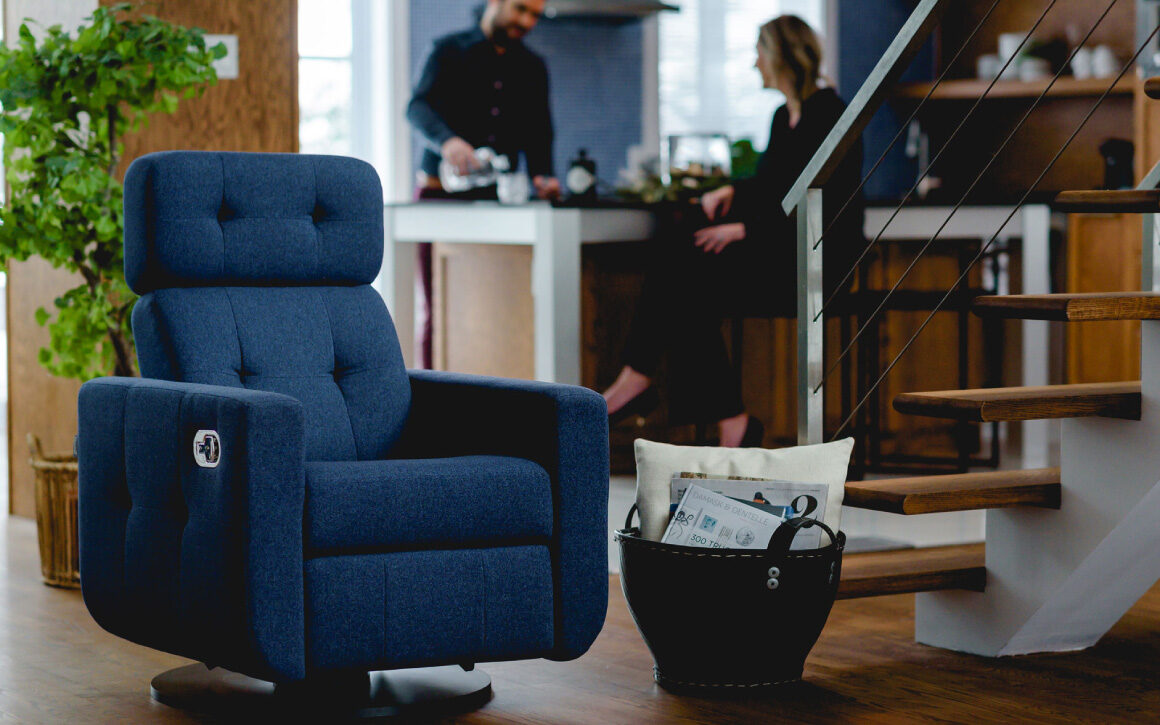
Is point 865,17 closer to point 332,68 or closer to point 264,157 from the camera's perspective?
point 332,68

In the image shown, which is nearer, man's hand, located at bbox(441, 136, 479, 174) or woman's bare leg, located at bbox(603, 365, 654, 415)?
woman's bare leg, located at bbox(603, 365, 654, 415)

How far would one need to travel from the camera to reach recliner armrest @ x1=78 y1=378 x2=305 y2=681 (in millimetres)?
2480

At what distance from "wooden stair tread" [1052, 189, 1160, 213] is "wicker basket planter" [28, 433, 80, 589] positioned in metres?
2.34

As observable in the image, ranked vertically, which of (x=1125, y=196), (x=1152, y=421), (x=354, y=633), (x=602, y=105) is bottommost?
(x=354, y=633)

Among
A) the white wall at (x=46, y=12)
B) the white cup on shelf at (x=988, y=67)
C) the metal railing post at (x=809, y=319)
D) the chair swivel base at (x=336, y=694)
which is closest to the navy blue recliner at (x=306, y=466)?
the chair swivel base at (x=336, y=694)

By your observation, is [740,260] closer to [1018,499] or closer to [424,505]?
[1018,499]

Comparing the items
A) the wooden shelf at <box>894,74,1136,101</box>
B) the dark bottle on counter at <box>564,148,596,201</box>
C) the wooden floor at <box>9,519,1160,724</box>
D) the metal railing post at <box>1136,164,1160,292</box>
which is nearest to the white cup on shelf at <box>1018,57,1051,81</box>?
the wooden shelf at <box>894,74,1136,101</box>

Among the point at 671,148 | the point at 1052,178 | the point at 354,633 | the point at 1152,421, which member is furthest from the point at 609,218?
the point at 1052,178

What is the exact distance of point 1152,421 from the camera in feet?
9.71

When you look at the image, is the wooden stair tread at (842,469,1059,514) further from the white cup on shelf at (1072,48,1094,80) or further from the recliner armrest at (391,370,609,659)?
the white cup on shelf at (1072,48,1094,80)

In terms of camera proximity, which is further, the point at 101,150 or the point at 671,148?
the point at 671,148

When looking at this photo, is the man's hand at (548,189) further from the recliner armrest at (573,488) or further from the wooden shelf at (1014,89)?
the recliner armrest at (573,488)

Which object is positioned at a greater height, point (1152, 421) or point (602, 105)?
point (602, 105)

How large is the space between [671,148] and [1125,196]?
8.47ft
